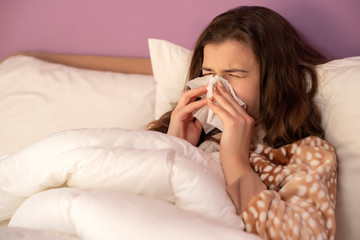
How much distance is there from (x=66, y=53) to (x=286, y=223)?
58.3 inches

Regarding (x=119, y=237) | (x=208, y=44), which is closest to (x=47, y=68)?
(x=208, y=44)

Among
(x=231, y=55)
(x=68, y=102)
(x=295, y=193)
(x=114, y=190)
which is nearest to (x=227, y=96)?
(x=231, y=55)

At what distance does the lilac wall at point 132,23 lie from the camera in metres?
1.48

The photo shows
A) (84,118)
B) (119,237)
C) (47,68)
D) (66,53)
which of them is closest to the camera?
(119,237)

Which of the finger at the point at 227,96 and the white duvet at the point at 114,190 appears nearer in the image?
the white duvet at the point at 114,190

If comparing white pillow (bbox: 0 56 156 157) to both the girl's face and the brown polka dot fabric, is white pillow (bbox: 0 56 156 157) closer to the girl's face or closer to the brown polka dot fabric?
the girl's face

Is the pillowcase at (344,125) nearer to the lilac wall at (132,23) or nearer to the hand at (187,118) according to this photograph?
the lilac wall at (132,23)

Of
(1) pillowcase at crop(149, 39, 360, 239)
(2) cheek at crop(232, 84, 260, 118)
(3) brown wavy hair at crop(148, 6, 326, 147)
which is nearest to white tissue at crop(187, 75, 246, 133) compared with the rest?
(2) cheek at crop(232, 84, 260, 118)

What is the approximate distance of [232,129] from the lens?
1.14 meters

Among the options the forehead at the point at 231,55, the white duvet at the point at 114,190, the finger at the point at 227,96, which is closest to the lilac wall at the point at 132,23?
the forehead at the point at 231,55

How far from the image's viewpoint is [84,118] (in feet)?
5.15

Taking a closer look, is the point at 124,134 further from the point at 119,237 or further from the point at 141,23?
the point at 141,23

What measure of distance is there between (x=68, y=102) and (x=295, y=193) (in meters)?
1.05

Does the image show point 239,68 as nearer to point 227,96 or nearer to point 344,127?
point 227,96
